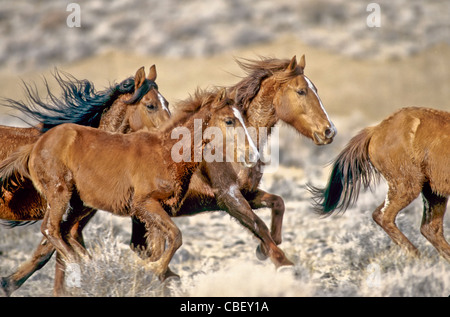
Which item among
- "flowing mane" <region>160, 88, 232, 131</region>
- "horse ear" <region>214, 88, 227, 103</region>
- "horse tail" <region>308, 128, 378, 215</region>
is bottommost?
"horse tail" <region>308, 128, 378, 215</region>

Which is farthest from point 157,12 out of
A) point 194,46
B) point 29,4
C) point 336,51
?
point 336,51

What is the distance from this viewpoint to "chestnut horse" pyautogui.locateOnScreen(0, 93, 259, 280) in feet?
22.2

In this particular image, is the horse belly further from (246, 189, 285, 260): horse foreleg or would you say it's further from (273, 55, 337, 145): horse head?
(246, 189, 285, 260): horse foreleg

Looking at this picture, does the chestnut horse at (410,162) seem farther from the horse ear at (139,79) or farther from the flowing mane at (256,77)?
the horse ear at (139,79)

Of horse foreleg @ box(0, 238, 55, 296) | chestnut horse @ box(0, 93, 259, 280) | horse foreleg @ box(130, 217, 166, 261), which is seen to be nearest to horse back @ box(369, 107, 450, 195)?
Result: chestnut horse @ box(0, 93, 259, 280)

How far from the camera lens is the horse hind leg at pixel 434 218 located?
797 cm

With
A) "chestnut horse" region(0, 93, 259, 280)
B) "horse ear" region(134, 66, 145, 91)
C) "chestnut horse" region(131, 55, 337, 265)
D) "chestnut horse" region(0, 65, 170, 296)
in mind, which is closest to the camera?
"chestnut horse" region(0, 93, 259, 280)

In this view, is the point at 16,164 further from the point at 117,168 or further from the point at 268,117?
the point at 268,117

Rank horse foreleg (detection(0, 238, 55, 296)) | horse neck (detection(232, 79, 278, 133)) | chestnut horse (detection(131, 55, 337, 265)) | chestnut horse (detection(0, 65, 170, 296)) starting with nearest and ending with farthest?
horse foreleg (detection(0, 238, 55, 296)) < chestnut horse (detection(0, 65, 170, 296)) < chestnut horse (detection(131, 55, 337, 265)) < horse neck (detection(232, 79, 278, 133))

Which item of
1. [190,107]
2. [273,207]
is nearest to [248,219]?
[273,207]

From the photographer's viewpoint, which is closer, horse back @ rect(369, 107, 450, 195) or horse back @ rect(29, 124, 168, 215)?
horse back @ rect(29, 124, 168, 215)

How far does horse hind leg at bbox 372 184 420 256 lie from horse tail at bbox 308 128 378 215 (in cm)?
35

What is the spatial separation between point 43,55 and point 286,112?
21239mm

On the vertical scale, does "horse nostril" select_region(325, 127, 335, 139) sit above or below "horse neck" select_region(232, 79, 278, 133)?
below
